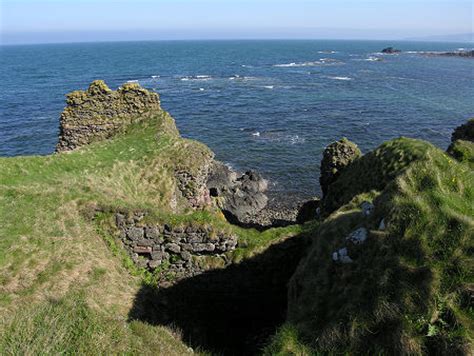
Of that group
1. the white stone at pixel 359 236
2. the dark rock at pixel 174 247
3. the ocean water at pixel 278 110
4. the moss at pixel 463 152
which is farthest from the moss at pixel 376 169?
the ocean water at pixel 278 110

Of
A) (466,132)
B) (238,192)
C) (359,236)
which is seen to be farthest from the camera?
(238,192)

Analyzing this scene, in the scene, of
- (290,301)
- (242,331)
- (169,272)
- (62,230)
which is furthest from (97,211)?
(290,301)

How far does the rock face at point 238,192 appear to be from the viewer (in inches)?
1588

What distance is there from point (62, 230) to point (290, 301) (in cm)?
1140

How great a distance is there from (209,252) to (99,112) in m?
21.1

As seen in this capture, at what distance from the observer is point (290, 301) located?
48.7 ft

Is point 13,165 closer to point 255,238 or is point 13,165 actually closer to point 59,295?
point 59,295

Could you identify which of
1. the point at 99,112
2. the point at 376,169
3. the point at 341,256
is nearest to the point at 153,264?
the point at 341,256

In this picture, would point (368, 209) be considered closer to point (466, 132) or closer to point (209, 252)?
point (209, 252)

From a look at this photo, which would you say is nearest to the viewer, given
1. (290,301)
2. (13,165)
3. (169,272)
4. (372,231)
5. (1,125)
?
(372,231)

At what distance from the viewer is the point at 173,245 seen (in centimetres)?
1984

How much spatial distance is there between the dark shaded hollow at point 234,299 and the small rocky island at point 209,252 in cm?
7

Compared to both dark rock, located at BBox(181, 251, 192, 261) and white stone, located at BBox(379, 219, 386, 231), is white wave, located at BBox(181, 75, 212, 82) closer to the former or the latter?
dark rock, located at BBox(181, 251, 192, 261)

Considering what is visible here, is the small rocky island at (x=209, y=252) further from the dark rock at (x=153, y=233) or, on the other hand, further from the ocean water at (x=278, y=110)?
the ocean water at (x=278, y=110)
